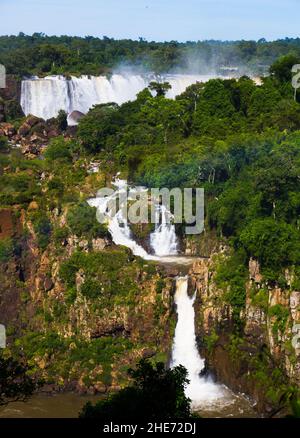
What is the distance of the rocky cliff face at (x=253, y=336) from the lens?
2733 centimetres

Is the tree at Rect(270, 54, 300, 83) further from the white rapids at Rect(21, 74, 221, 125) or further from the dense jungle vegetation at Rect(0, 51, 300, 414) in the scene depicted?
the white rapids at Rect(21, 74, 221, 125)

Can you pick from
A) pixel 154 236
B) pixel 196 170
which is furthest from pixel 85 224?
pixel 196 170

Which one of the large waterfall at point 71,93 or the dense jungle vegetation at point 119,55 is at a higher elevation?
the dense jungle vegetation at point 119,55

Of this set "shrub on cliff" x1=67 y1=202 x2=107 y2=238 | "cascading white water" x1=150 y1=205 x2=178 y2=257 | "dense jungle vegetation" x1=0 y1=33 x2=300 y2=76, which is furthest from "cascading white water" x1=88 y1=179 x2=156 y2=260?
"dense jungle vegetation" x1=0 y1=33 x2=300 y2=76

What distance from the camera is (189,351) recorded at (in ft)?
98.1

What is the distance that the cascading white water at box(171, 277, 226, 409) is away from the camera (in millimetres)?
27934

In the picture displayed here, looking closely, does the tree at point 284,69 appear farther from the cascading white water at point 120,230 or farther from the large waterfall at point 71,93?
the cascading white water at point 120,230

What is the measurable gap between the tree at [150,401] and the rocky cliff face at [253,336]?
1119 centimetres

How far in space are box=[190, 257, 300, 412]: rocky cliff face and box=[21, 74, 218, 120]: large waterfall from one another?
3276 centimetres

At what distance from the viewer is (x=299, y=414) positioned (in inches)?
444

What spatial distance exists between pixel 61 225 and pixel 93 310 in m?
4.41

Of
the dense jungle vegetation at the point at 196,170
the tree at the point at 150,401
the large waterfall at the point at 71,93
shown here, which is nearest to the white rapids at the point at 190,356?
the dense jungle vegetation at the point at 196,170
